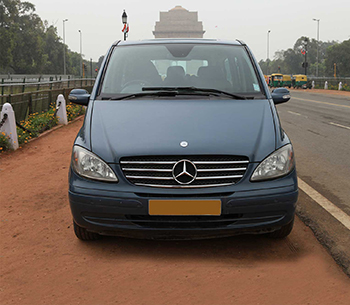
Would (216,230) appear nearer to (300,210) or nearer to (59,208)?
(300,210)

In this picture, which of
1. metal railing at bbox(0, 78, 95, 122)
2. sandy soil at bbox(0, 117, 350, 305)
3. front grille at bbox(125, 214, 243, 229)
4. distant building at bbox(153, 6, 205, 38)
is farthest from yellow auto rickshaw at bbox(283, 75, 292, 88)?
distant building at bbox(153, 6, 205, 38)

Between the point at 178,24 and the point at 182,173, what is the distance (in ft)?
456

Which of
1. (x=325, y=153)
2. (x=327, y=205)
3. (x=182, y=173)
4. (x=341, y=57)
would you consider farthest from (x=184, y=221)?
(x=341, y=57)

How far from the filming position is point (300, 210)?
5324mm

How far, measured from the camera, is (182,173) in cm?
386

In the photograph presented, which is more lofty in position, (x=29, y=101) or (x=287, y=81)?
(x=29, y=101)

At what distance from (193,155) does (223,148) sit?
9.5 inches

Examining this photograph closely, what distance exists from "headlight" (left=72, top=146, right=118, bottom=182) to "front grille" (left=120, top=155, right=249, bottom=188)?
0.14m

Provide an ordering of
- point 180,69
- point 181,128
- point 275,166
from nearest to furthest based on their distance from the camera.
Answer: point 275,166
point 181,128
point 180,69

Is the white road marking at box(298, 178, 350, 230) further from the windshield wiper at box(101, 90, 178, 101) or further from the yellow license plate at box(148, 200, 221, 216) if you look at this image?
the windshield wiper at box(101, 90, 178, 101)

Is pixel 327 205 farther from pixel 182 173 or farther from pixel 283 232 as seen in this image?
pixel 182 173

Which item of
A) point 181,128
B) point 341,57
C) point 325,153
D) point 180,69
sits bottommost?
point 325,153

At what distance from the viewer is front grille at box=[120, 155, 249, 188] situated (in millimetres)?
3883

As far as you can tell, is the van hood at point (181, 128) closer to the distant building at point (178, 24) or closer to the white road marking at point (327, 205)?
the white road marking at point (327, 205)
